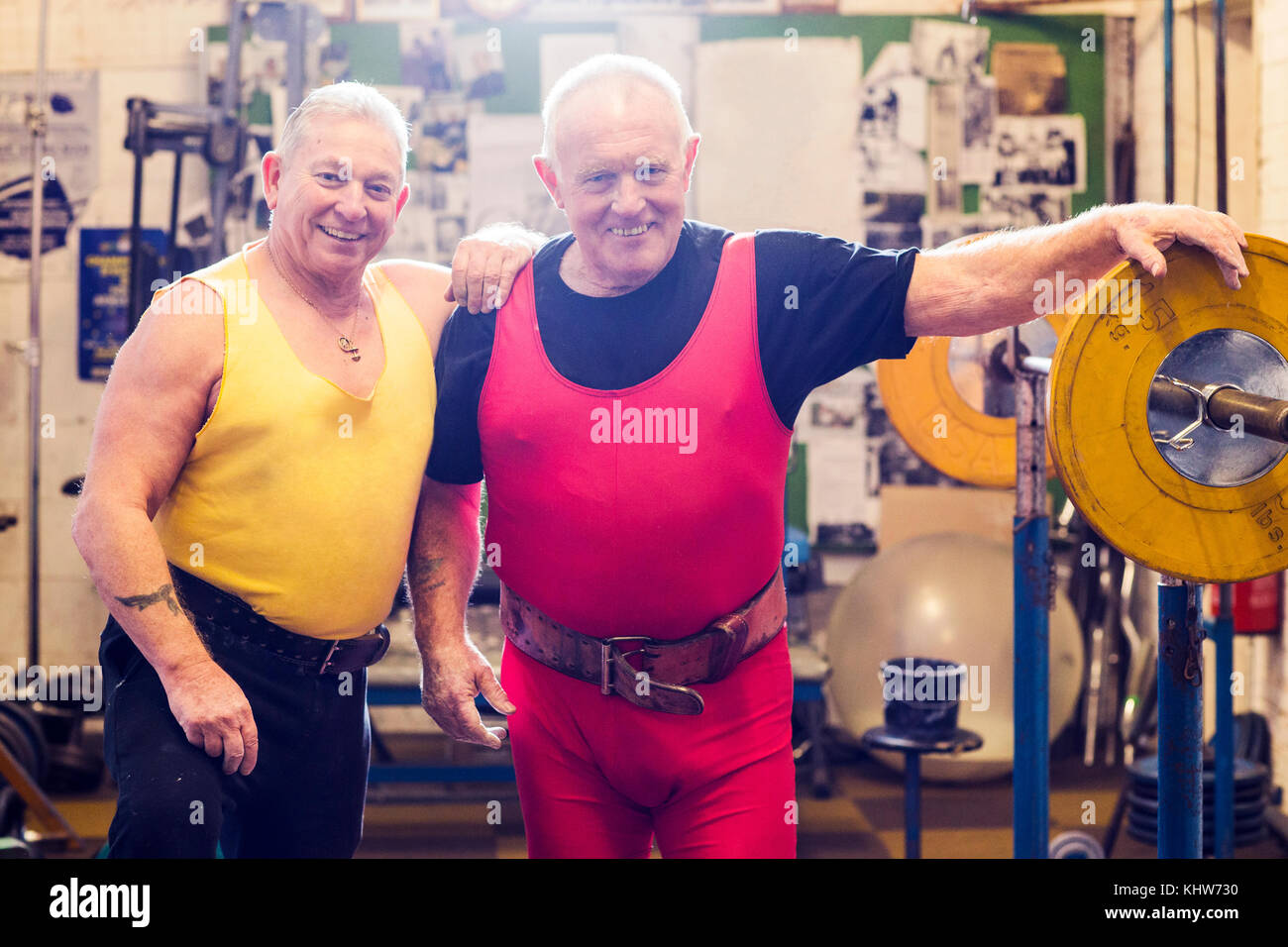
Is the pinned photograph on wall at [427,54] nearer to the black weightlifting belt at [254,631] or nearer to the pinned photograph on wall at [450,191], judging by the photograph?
the pinned photograph on wall at [450,191]

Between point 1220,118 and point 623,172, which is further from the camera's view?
point 1220,118

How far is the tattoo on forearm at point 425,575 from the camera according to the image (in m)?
1.82

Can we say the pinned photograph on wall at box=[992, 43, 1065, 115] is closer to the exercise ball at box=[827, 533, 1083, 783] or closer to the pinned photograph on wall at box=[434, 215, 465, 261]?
the exercise ball at box=[827, 533, 1083, 783]

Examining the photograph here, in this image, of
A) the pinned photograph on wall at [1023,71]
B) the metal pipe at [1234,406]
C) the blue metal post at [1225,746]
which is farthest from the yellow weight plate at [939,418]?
the pinned photograph on wall at [1023,71]

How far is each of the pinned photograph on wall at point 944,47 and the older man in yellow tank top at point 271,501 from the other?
10.4ft

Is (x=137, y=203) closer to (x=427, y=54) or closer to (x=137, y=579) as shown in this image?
(x=427, y=54)

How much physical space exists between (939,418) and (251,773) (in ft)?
5.31

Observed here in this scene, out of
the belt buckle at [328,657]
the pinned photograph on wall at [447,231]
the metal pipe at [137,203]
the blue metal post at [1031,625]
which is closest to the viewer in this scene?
the belt buckle at [328,657]

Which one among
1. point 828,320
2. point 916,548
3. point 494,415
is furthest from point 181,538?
point 916,548

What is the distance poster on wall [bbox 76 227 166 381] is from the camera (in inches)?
179

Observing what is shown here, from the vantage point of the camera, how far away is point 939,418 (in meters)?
2.62

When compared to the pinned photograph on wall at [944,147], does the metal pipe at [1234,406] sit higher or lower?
lower

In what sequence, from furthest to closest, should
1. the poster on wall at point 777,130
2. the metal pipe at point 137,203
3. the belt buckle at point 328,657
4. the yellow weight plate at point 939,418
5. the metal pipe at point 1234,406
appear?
the poster on wall at point 777,130, the metal pipe at point 137,203, the yellow weight plate at point 939,418, the belt buckle at point 328,657, the metal pipe at point 1234,406

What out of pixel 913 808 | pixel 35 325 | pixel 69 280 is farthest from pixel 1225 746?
pixel 69 280
